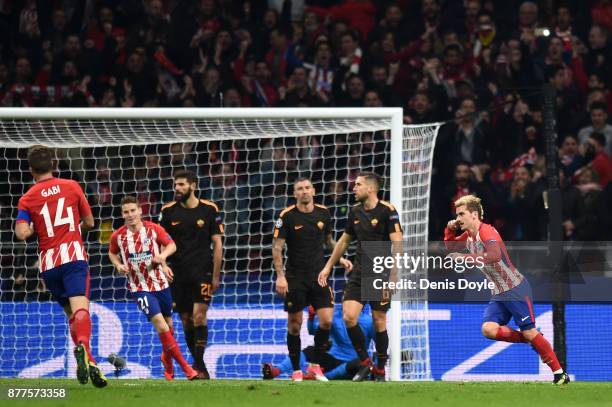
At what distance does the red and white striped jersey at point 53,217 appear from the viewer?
8875mm

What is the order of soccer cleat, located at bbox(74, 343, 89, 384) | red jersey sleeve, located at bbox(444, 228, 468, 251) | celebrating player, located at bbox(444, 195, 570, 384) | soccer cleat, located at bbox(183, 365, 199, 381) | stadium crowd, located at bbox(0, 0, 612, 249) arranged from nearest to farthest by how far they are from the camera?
soccer cleat, located at bbox(74, 343, 89, 384) → celebrating player, located at bbox(444, 195, 570, 384) → red jersey sleeve, located at bbox(444, 228, 468, 251) → soccer cleat, located at bbox(183, 365, 199, 381) → stadium crowd, located at bbox(0, 0, 612, 249)

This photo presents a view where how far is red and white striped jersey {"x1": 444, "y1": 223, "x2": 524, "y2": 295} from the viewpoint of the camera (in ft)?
31.3

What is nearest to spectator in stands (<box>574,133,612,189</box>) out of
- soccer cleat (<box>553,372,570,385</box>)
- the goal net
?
the goal net

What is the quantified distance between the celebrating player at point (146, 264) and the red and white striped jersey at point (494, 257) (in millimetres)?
2609

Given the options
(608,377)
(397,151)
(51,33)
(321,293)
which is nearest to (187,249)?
(321,293)

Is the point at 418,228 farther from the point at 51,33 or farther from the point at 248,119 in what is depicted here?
the point at 51,33

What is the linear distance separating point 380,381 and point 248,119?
281 cm

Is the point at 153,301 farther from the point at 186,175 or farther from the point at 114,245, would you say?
the point at 186,175

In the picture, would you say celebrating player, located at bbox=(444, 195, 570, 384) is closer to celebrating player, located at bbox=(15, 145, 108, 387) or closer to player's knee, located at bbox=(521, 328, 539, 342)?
player's knee, located at bbox=(521, 328, 539, 342)

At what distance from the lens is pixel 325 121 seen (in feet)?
Answer: 38.8

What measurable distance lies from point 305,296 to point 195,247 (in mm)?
1153

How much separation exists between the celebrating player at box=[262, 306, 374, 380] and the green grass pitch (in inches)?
64.0

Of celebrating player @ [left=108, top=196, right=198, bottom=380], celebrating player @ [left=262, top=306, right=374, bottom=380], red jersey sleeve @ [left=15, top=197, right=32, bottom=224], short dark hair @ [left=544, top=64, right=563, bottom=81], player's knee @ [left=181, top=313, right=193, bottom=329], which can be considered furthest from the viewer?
short dark hair @ [left=544, top=64, right=563, bottom=81]

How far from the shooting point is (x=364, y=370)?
10.8 meters
